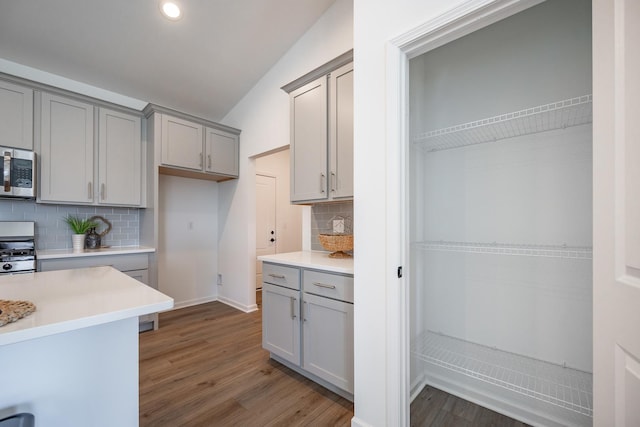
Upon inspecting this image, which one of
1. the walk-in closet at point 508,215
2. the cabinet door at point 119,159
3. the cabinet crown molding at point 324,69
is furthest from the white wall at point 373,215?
the cabinet door at point 119,159

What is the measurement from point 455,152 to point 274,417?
212 cm

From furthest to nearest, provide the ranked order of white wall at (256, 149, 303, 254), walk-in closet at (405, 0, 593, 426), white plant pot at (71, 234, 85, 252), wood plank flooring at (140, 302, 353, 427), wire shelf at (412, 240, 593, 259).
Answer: white wall at (256, 149, 303, 254), white plant pot at (71, 234, 85, 252), wood plank flooring at (140, 302, 353, 427), walk-in closet at (405, 0, 593, 426), wire shelf at (412, 240, 593, 259)

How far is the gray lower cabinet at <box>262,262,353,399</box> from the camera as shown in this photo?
1839 millimetres

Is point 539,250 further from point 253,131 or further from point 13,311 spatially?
point 253,131

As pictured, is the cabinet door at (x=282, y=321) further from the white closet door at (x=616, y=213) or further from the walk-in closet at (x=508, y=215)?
the white closet door at (x=616, y=213)

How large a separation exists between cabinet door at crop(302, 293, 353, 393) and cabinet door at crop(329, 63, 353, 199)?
844mm

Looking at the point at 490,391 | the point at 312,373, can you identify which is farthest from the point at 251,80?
the point at 490,391

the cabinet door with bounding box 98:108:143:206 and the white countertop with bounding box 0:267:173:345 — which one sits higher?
the cabinet door with bounding box 98:108:143:206

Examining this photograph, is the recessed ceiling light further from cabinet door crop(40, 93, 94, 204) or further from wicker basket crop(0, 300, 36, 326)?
wicker basket crop(0, 300, 36, 326)

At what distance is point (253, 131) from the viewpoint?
3693 mm

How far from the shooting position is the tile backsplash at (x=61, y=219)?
281 centimetres

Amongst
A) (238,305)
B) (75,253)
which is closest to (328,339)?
(238,305)

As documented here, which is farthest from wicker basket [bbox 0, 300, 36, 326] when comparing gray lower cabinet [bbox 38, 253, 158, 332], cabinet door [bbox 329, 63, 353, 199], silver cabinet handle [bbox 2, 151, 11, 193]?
silver cabinet handle [bbox 2, 151, 11, 193]

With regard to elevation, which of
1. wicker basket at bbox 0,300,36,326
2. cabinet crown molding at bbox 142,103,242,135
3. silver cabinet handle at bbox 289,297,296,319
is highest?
cabinet crown molding at bbox 142,103,242,135
